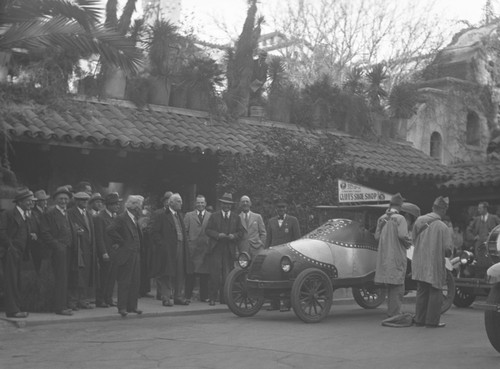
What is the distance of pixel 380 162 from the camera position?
2025 centimetres

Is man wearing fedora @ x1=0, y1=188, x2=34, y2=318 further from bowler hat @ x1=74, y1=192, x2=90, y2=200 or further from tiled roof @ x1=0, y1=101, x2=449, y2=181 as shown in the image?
tiled roof @ x1=0, y1=101, x2=449, y2=181

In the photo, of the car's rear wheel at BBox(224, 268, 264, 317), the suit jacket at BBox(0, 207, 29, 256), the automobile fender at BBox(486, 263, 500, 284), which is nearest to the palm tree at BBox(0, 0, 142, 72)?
the suit jacket at BBox(0, 207, 29, 256)

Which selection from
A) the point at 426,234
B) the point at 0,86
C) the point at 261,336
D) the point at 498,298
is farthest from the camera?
the point at 0,86

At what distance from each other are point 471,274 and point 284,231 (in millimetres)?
3499

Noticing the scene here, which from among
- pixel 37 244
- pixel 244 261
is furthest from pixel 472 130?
pixel 37 244

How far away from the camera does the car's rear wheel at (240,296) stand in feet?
40.9

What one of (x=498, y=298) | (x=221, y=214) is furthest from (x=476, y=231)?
(x=498, y=298)

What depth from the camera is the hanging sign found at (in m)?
14.0

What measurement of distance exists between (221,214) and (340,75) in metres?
21.7

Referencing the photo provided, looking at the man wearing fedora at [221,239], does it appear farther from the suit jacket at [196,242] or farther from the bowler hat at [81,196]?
the bowler hat at [81,196]

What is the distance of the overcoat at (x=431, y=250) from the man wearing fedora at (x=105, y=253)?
4.77 metres

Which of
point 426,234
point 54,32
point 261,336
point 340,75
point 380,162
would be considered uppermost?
point 340,75

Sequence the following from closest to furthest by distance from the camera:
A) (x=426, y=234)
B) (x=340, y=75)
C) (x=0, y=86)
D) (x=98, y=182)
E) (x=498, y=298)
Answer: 1. (x=498, y=298)
2. (x=426, y=234)
3. (x=0, y=86)
4. (x=98, y=182)
5. (x=340, y=75)

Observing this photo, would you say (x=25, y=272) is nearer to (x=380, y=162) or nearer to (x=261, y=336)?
(x=261, y=336)
